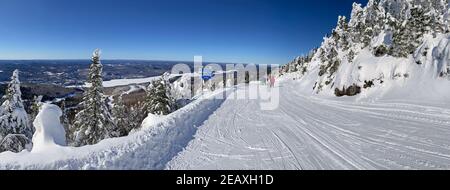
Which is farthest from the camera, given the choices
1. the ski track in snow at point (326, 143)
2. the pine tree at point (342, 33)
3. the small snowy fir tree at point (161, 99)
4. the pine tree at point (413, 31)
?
the pine tree at point (342, 33)

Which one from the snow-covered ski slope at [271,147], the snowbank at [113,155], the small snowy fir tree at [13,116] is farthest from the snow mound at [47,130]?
the small snowy fir tree at [13,116]

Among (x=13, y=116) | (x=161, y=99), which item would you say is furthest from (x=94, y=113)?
(x=161, y=99)

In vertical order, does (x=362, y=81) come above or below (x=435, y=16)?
below

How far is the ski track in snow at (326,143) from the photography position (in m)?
6.51

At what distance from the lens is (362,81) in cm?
2316

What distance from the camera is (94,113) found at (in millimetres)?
23734

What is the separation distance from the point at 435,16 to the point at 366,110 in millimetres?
11228

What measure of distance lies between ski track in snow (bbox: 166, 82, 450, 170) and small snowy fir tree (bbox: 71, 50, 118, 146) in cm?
1403

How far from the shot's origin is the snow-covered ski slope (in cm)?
620

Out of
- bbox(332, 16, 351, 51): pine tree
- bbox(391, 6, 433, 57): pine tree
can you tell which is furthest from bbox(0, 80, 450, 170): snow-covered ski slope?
→ bbox(332, 16, 351, 51): pine tree

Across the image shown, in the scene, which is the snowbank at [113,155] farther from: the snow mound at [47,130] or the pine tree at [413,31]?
the pine tree at [413,31]

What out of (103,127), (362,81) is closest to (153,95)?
(103,127)

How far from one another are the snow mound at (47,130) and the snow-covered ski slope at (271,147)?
0.92 meters
